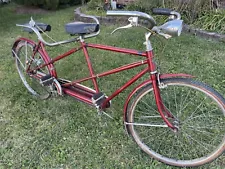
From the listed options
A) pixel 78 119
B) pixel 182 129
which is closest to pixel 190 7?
pixel 182 129

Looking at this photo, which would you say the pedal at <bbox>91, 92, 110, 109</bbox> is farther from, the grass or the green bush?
the green bush

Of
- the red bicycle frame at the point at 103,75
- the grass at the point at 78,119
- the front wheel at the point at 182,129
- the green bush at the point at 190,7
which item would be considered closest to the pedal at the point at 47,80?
the red bicycle frame at the point at 103,75

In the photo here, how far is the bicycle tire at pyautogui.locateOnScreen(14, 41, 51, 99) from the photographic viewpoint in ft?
8.02

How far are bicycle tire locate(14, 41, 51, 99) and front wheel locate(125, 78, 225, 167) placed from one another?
943 millimetres

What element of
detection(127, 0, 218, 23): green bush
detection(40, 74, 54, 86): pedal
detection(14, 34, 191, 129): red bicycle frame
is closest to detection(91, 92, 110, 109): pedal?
detection(14, 34, 191, 129): red bicycle frame

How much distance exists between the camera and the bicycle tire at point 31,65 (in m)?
2.45

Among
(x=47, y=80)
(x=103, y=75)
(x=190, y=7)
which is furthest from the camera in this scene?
(x=190, y=7)

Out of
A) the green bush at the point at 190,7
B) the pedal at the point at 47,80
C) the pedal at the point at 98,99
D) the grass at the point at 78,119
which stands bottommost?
the grass at the point at 78,119

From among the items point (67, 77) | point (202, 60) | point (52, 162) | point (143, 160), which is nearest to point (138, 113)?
point (143, 160)

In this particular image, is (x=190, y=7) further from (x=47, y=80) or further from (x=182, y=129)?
(x=47, y=80)

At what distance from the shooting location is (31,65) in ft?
8.34

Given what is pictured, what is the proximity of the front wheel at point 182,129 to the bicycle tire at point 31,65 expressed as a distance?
943 millimetres

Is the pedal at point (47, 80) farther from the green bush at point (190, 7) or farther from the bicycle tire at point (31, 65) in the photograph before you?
the green bush at point (190, 7)

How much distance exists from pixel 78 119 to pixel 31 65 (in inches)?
28.8
